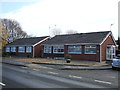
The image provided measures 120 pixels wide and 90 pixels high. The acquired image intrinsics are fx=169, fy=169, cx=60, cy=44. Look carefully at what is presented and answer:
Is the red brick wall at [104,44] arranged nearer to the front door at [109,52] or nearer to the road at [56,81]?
the front door at [109,52]

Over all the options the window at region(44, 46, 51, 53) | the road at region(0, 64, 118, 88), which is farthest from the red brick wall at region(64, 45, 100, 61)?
the road at region(0, 64, 118, 88)

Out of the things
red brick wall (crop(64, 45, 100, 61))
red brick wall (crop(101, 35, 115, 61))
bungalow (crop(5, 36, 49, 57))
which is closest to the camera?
red brick wall (crop(64, 45, 100, 61))

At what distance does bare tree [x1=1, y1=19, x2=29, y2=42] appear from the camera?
5975 centimetres

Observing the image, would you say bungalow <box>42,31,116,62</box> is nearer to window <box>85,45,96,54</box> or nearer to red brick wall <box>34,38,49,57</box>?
window <box>85,45,96,54</box>

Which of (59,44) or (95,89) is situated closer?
(95,89)

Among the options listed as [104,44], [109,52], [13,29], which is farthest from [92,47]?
[13,29]

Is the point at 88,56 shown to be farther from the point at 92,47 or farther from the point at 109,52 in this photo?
the point at 109,52

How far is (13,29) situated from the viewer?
2382 inches

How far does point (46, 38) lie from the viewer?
39406 millimetres

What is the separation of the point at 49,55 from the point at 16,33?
30565 mm

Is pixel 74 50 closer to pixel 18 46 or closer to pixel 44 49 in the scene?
pixel 44 49

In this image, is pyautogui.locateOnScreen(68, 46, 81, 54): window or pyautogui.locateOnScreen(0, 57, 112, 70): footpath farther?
pyautogui.locateOnScreen(68, 46, 81, 54): window

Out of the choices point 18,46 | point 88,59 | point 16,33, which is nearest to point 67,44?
point 88,59

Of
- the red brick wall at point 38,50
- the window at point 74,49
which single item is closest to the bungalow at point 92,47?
the window at point 74,49
